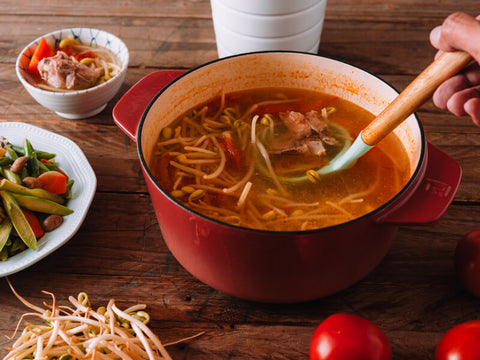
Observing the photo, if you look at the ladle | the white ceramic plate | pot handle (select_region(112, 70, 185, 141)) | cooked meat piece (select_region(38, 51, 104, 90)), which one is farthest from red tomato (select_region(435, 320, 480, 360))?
cooked meat piece (select_region(38, 51, 104, 90))

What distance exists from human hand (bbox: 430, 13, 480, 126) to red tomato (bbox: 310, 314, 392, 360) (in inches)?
26.4

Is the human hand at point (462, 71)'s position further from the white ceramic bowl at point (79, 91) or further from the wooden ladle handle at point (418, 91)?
the white ceramic bowl at point (79, 91)

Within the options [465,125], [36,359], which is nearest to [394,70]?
[465,125]

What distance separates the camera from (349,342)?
1313 mm

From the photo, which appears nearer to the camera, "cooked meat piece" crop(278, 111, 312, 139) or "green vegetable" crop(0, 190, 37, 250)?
"green vegetable" crop(0, 190, 37, 250)

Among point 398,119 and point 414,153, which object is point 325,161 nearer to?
point 414,153

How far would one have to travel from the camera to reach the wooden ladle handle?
120 cm

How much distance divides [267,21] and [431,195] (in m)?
1.08

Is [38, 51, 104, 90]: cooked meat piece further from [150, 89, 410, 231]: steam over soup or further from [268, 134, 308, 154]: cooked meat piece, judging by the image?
[268, 134, 308, 154]: cooked meat piece

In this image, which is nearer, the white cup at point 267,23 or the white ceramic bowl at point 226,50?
the white cup at point 267,23

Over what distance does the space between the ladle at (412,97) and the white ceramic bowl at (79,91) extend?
1066 millimetres

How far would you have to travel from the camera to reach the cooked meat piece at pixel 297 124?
1.75 meters

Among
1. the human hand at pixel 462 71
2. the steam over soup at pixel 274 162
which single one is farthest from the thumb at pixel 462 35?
the steam over soup at pixel 274 162

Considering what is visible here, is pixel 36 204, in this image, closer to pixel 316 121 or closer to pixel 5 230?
pixel 5 230
